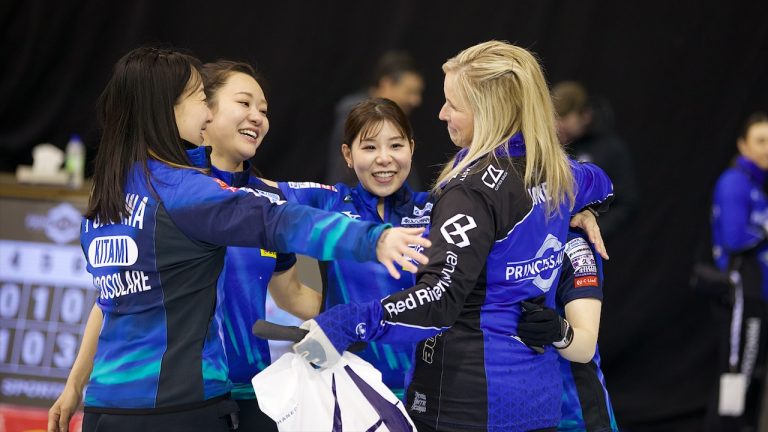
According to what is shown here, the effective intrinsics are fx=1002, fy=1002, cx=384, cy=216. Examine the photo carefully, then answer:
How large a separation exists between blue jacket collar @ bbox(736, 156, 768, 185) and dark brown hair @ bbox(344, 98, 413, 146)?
3090mm

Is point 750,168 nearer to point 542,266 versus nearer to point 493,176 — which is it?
point 542,266

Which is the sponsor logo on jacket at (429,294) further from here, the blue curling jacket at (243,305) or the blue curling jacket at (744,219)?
the blue curling jacket at (744,219)

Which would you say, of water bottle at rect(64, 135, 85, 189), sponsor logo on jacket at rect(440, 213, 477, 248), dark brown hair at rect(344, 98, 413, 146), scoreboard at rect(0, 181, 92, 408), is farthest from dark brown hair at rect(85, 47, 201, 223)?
water bottle at rect(64, 135, 85, 189)

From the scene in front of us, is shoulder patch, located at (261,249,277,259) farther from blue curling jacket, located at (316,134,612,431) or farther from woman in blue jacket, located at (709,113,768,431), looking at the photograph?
woman in blue jacket, located at (709,113,768,431)

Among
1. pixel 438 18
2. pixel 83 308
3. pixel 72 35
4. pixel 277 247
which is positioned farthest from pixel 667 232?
pixel 277 247

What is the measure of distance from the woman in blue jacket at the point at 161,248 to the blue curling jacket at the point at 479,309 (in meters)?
0.19

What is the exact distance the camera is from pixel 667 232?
20.8 feet

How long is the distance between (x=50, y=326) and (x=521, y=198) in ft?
10.5

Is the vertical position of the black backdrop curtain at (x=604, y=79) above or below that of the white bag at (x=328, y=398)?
above

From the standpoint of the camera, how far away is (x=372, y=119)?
116 inches

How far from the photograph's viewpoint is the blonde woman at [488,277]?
7.20 feet

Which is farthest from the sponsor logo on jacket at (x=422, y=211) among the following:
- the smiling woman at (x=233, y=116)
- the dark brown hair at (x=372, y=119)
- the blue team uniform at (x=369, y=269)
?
the smiling woman at (x=233, y=116)

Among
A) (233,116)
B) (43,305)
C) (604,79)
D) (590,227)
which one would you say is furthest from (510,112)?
(604,79)

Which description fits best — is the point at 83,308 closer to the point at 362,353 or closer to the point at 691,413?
the point at 362,353
